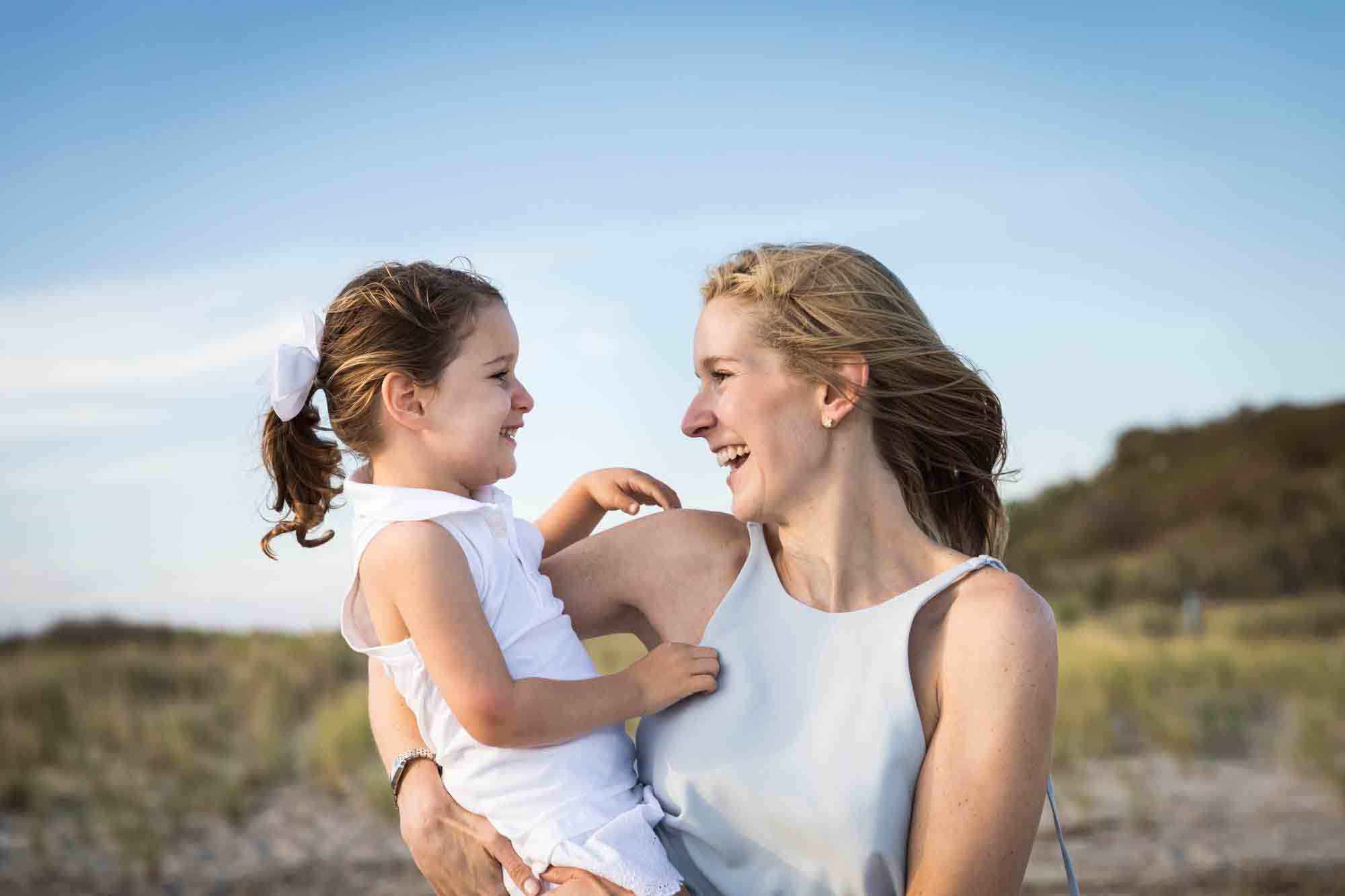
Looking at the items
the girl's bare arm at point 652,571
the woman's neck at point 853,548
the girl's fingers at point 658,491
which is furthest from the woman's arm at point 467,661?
the girl's fingers at point 658,491

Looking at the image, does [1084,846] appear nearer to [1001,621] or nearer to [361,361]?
[1001,621]

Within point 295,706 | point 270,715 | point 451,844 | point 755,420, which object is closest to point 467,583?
point 451,844

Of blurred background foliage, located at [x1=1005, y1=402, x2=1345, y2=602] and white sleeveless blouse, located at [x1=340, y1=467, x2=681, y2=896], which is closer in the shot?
white sleeveless blouse, located at [x1=340, y1=467, x2=681, y2=896]

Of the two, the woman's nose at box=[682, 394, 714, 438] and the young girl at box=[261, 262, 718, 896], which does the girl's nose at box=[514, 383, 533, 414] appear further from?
the woman's nose at box=[682, 394, 714, 438]

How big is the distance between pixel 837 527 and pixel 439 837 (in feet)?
3.47

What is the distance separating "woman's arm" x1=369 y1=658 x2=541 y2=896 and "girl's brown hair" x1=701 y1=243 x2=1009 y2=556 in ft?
3.81

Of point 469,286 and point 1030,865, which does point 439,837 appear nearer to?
point 469,286

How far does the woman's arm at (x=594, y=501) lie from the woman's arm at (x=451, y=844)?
64 centimetres

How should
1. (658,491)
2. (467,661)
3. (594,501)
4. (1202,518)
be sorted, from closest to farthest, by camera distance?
(467,661), (658,491), (594,501), (1202,518)

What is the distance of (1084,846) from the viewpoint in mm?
8875

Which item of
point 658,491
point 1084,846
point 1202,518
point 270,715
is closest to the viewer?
point 658,491

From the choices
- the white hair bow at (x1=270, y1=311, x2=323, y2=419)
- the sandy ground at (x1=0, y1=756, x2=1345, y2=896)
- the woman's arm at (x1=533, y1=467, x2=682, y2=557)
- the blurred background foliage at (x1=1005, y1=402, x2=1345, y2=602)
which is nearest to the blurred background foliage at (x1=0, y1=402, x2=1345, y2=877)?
the sandy ground at (x1=0, y1=756, x2=1345, y2=896)

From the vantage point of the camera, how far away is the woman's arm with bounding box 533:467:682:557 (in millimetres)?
3016

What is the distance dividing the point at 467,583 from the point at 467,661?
0.15 m
